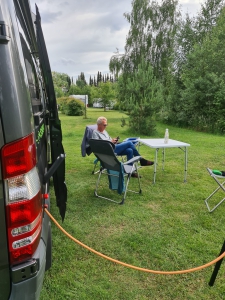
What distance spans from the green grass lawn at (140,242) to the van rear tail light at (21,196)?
105 cm

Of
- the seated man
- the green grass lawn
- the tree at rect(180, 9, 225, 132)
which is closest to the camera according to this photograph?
the green grass lawn

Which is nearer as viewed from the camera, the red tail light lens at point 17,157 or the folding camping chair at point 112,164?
the red tail light lens at point 17,157

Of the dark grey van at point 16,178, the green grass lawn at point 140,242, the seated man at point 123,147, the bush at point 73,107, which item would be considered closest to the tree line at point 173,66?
the seated man at point 123,147

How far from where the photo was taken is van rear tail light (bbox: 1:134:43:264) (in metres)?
0.94

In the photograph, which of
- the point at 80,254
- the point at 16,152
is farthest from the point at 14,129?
the point at 80,254

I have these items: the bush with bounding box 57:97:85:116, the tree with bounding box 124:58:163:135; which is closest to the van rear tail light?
the tree with bounding box 124:58:163:135

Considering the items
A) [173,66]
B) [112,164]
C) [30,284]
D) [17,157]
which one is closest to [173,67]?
[173,66]

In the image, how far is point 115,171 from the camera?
3.49 m

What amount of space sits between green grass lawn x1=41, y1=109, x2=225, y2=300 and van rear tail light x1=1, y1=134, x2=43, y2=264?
105cm

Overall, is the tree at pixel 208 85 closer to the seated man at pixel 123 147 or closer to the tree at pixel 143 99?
the tree at pixel 143 99

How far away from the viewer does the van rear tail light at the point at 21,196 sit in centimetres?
94

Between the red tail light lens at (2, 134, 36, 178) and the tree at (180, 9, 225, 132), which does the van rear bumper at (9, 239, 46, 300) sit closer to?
the red tail light lens at (2, 134, 36, 178)

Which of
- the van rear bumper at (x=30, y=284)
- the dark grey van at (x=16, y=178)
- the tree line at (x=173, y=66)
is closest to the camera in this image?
the dark grey van at (x=16, y=178)

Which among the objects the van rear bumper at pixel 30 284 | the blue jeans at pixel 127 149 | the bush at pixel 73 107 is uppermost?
the van rear bumper at pixel 30 284
